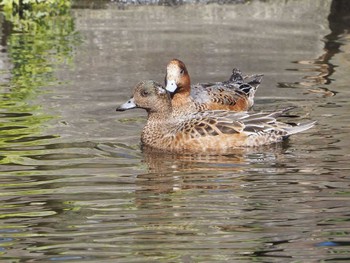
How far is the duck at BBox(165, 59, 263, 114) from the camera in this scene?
11.8 meters

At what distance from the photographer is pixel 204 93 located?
39.8 feet

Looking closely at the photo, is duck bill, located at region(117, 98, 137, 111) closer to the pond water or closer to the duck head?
the duck head

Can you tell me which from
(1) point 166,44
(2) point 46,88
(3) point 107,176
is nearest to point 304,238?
(3) point 107,176

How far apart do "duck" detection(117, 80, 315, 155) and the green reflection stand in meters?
1.02

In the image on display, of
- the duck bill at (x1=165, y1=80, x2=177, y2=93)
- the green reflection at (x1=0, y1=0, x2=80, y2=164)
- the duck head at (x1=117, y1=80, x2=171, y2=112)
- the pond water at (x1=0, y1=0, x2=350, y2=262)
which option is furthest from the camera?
the duck bill at (x1=165, y1=80, x2=177, y2=93)

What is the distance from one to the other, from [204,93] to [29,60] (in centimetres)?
341

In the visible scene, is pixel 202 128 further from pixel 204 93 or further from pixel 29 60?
pixel 29 60

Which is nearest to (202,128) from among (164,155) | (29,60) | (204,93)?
(164,155)

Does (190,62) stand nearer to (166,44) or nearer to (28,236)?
(166,44)

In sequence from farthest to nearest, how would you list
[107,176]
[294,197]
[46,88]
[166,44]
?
[166,44] < [46,88] < [107,176] < [294,197]

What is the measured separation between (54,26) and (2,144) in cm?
735

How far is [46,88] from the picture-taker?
509 inches

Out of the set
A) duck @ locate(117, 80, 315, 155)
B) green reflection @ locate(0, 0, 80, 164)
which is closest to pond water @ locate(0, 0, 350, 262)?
green reflection @ locate(0, 0, 80, 164)

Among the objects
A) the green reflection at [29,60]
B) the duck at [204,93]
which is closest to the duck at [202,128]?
the duck at [204,93]
